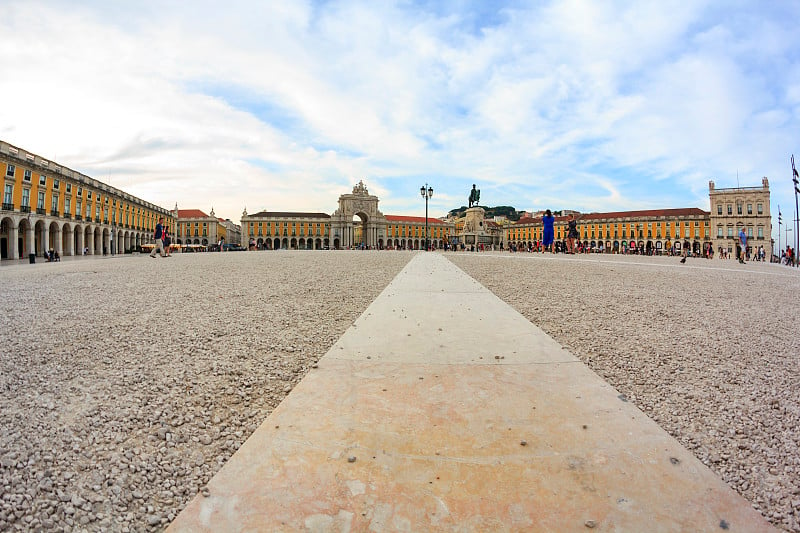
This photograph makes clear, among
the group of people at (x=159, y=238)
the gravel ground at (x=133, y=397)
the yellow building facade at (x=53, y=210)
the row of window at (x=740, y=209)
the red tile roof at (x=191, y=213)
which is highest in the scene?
the red tile roof at (x=191, y=213)

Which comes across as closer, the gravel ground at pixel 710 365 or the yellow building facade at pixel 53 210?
the gravel ground at pixel 710 365

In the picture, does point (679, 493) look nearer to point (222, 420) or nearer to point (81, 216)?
point (222, 420)

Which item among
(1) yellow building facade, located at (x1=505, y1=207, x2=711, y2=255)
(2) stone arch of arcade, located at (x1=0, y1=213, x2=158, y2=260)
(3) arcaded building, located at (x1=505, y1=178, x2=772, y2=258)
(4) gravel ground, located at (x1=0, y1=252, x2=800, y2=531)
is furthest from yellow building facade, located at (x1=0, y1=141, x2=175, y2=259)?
(3) arcaded building, located at (x1=505, y1=178, x2=772, y2=258)

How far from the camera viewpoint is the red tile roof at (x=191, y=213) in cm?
10038

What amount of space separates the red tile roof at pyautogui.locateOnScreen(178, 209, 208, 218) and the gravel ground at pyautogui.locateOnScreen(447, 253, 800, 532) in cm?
10830

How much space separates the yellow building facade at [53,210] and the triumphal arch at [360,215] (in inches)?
1973

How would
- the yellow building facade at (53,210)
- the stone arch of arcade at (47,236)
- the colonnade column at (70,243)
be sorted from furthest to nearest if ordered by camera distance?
the colonnade column at (70,243) → the stone arch of arcade at (47,236) → the yellow building facade at (53,210)

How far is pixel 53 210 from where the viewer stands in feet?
120

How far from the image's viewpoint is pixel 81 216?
4216cm

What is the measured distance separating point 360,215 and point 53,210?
68007 millimetres

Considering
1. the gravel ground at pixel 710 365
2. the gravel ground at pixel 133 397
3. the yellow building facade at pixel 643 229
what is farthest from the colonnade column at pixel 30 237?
the yellow building facade at pixel 643 229

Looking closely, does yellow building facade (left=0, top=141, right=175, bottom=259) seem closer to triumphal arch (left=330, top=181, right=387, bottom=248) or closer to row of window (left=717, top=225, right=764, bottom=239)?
triumphal arch (left=330, top=181, right=387, bottom=248)

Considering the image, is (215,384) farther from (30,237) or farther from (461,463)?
(30,237)

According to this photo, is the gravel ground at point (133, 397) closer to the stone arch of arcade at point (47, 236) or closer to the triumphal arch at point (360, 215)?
the stone arch of arcade at point (47, 236)
